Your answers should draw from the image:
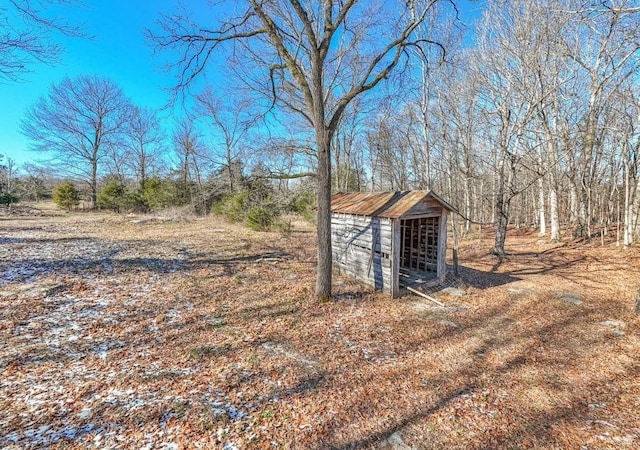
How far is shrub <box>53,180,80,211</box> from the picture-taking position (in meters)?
24.0

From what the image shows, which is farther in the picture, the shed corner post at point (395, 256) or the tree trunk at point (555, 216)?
the tree trunk at point (555, 216)

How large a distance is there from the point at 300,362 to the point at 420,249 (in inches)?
267

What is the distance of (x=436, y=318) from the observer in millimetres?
6082

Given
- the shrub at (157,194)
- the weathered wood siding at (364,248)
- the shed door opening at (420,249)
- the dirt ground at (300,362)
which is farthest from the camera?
the shrub at (157,194)

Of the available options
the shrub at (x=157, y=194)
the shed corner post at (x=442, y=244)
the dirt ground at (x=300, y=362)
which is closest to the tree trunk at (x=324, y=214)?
the dirt ground at (x=300, y=362)

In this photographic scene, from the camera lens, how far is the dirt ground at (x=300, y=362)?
297 cm

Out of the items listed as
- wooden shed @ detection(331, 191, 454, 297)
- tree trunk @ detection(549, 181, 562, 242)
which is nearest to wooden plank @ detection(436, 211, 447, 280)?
wooden shed @ detection(331, 191, 454, 297)

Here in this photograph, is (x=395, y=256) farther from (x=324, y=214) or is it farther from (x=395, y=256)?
(x=324, y=214)

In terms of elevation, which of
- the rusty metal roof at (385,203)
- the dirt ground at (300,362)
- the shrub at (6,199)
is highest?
the shrub at (6,199)

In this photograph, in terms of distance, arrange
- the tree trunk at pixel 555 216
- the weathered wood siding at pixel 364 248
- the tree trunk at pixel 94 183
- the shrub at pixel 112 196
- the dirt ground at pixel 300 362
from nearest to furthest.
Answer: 1. the dirt ground at pixel 300 362
2. the weathered wood siding at pixel 364 248
3. the tree trunk at pixel 555 216
4. the shrub at pixel 112 196
5. the tree trunk at pixel 94 183

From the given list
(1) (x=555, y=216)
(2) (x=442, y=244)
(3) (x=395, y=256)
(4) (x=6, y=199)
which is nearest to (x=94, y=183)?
(4) (x=6, y=199)

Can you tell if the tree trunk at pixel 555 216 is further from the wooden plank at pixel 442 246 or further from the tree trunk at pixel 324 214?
the tree trunk at pixel 324 214

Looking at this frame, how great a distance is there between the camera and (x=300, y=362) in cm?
430

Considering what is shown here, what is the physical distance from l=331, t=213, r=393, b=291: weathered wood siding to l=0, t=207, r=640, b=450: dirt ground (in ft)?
1.62
